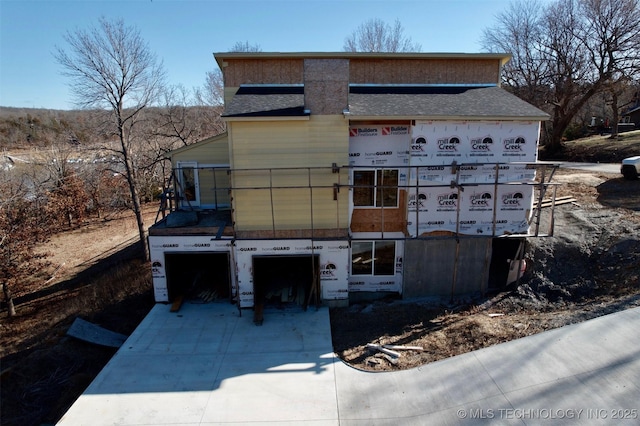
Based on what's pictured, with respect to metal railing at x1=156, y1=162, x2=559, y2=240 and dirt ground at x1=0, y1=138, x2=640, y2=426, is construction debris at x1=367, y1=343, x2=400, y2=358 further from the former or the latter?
metal railing at x1=156, y1=162, x2=559, y2=240

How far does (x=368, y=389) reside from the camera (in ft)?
28.7

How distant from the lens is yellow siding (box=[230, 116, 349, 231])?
11711mm

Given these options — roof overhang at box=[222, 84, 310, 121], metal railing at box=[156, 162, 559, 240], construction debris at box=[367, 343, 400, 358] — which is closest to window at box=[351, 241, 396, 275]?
metal railing at box=[156, 162, 559, 240]

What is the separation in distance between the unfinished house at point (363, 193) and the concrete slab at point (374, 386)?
3220mm

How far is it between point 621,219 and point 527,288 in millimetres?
5115

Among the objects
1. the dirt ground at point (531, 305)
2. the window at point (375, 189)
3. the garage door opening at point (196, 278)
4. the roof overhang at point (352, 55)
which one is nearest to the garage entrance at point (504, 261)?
the dirt ground at point (531, 305)

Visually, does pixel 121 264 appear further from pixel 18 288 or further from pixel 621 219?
pixel 621 219

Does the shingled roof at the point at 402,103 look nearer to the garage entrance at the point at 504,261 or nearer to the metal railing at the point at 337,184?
the metal railing at the point at 337,184

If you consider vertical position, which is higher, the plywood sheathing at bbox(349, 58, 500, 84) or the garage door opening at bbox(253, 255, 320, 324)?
the plywood sheathing at bbox(349, 58, 500, 84)

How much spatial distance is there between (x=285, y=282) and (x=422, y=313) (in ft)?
16.4

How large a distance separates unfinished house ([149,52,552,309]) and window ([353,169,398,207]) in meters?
0.03

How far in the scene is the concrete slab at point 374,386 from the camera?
7.29m

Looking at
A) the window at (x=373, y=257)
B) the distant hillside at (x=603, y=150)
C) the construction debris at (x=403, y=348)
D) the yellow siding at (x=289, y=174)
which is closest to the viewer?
the construction debris at (x=403, y=348)

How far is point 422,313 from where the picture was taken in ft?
39.5
